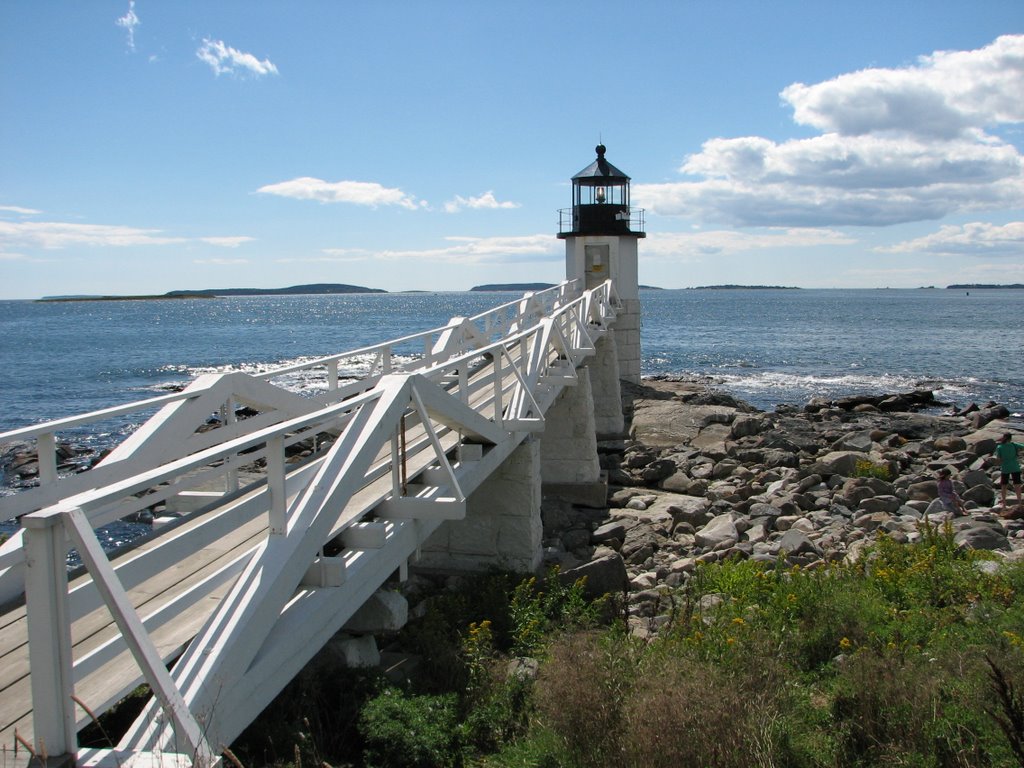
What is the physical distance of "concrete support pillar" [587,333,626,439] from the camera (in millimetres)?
21531

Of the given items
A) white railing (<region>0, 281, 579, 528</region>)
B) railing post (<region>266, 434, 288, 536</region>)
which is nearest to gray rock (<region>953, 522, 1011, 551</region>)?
white railing (<region>0, 281, 579, 528</region>)

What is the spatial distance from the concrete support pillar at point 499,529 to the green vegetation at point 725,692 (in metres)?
2.40

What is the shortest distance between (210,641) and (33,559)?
1254mm

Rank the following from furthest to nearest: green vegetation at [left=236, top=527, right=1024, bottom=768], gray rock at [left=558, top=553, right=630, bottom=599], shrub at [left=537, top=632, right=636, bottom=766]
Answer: gray rock at [left=558, top=553, right=630, bottom=599] < shrub at [left=537, top=632, right=636, bottom=766] < green vegetation at [left=236, top=527, right=1024, bottom=768]

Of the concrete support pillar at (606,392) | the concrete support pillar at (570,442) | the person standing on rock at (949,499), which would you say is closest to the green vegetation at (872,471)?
the person standing on rock at (949,499)

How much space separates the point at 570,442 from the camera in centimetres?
1536

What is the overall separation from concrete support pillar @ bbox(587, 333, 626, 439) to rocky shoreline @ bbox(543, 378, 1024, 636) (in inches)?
21.1

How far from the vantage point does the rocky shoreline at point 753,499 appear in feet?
35.0

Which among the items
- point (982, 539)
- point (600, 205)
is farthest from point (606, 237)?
point (982, 539)

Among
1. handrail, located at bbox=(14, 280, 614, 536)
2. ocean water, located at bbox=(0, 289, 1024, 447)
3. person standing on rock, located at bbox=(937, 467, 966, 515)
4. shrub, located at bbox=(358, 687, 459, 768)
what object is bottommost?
ocean water, located at bbox=(0, 289, 1024, 447)

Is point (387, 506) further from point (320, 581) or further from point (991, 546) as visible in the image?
point (991, 546)

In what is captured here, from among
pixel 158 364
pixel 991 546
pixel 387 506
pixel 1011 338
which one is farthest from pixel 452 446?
pixel 1011 338

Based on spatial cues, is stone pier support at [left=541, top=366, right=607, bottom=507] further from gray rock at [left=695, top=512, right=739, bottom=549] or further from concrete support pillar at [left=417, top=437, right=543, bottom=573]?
concrete support pillar at [left=417, top=437, right=543, bottom=573]

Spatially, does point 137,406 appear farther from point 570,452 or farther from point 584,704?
point 570,452
